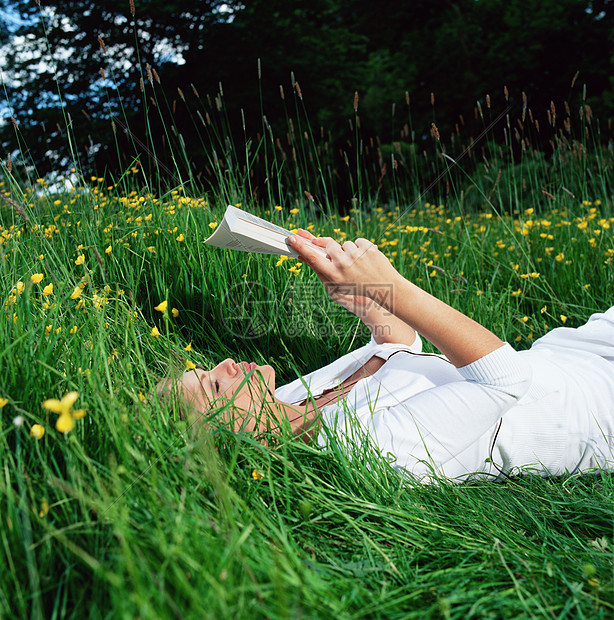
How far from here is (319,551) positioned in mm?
1114

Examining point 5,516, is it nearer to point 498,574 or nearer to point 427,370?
point 498,574

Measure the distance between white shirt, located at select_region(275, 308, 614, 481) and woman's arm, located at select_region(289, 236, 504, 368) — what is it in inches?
2.3

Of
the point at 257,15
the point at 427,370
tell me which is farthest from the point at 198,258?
the point at 257,15

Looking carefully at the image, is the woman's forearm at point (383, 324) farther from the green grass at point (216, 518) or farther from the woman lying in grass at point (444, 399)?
the green grass at point (216, 518)

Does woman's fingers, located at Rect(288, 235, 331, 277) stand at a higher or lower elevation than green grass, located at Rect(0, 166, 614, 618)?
higher

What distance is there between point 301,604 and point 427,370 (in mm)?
1064

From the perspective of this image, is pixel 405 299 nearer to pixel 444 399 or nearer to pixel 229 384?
pixel 444 399

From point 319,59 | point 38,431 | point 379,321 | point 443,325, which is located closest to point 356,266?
point 443,325

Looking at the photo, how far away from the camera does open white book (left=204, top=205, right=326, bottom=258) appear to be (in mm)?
1484

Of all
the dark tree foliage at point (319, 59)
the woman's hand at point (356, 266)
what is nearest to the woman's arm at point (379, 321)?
the woman's hand at point (356, 266)

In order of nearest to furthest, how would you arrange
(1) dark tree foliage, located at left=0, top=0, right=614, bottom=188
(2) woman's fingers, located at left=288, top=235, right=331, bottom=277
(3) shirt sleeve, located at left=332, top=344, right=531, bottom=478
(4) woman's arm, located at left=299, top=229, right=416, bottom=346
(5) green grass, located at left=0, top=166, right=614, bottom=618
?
(5) green grass, located at left=0, top=166, right=614, bottom=618 → (3) shirt sleeve, located at left=332, top=344, right=531, bottom=478 → (2) woman's fingers, located at left=288, top=235, right=331, bottom=277 → (4) woman's arm, located at left=299, top=229, right=416, bottom=346 → (1) dark tree foliage, located at left=0, top=0, right=614, bottom=188

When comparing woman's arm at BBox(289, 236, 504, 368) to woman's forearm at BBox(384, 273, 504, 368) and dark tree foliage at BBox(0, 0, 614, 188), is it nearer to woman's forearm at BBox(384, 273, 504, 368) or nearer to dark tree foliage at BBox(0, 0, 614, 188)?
woman's forearm at BBox(384, 273, 504, 368)

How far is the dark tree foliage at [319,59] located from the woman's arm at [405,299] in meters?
6.78

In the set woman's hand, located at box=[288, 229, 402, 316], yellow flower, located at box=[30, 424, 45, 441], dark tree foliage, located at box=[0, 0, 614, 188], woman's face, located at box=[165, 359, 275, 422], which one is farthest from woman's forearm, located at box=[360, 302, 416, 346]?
dark tree foliage, located at box=[0, 0, 614, 188]
